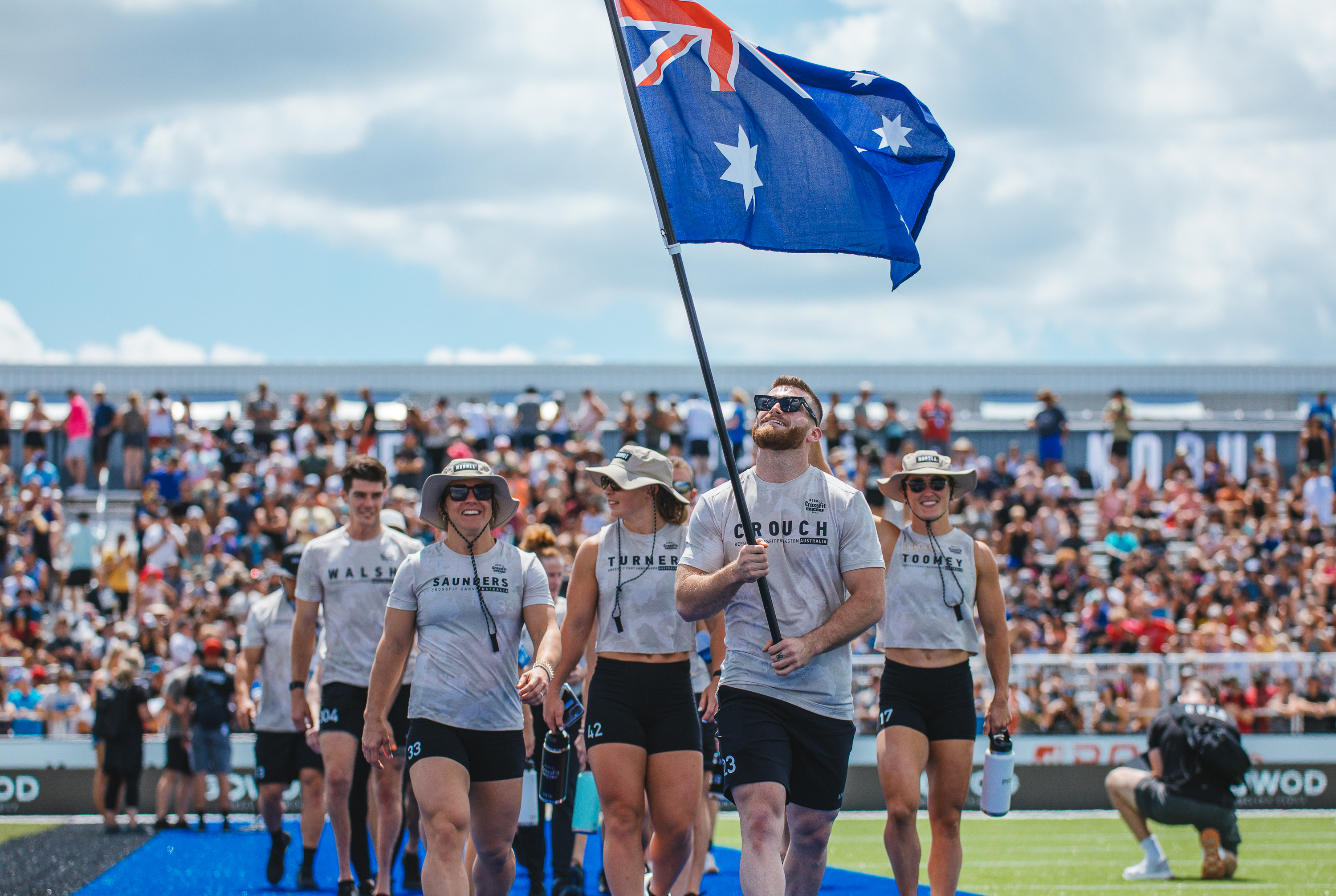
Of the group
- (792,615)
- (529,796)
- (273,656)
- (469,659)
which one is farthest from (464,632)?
(273,656)

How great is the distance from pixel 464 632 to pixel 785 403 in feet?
5.67

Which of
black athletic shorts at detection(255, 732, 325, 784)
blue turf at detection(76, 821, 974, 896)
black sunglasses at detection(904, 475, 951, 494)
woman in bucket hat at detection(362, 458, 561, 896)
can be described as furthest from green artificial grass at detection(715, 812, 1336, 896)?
woman in bucket hat at detection(362, 458, 561, 896)

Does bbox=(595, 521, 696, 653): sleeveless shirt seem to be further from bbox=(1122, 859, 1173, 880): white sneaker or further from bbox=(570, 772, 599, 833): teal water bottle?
bbox=(1122, 859, 1173, 880): white sneaker

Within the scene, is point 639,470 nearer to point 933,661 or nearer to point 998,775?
point 933,661

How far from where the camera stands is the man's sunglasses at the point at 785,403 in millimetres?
5945

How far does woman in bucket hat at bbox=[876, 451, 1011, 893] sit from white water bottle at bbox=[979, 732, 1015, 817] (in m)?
0.08

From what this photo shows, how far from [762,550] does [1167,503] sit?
19.1 meters

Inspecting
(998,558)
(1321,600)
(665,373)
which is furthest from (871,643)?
(665,373)

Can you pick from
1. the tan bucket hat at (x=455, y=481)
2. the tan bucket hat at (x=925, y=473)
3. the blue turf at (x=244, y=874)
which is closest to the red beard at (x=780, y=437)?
the tan bucket hat at (x=455, y=481)

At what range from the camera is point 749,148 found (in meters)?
6.73

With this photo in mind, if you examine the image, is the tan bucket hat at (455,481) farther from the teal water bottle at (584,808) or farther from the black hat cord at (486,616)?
the teal water bottle at (584,808)

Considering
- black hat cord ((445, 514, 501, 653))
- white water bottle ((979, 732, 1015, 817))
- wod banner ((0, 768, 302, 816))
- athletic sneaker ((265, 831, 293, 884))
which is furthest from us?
wod banner ((0, 768, 302, 816))

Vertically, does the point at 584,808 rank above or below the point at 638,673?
below

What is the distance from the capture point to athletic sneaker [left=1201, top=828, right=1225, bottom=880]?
405 inches
